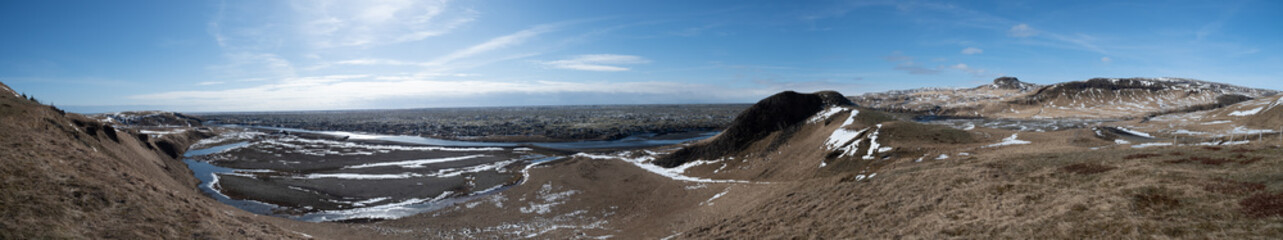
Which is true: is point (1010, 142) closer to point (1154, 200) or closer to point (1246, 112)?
point (1154, 200)

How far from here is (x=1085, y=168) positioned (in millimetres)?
17328

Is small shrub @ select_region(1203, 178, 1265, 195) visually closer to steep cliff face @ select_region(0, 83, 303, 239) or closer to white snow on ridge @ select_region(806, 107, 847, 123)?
steep cliff face @ select_region(0, 83, 303, 239)

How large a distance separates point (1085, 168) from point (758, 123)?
34.5 m

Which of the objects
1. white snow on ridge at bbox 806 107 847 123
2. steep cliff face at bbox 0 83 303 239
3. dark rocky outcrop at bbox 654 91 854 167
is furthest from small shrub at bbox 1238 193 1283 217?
dark rocky outcrop at bbox 654 91 854 167

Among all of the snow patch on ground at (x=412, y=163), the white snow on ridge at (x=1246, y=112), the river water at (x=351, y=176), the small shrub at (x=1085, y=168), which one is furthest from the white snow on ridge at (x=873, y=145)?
the white snow on ridge at (x=1246, y=112)

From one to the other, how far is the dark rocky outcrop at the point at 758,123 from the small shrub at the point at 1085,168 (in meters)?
31.4

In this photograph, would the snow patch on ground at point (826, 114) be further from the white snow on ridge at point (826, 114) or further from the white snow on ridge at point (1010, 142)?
the white snow on ridge at point (1010, 142)

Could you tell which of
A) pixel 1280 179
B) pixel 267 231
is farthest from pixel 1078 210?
pixel 267 231

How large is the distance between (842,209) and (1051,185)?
7.02 metres

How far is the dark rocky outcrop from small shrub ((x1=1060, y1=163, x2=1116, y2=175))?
31377 mm

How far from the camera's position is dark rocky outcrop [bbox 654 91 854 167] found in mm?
49969

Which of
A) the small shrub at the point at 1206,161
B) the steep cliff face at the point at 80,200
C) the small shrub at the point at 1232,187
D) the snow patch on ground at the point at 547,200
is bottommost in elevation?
the snow patch on ground at the point at 547,200

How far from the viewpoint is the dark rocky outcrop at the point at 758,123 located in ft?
164

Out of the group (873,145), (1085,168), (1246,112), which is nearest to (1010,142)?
(873,145)
